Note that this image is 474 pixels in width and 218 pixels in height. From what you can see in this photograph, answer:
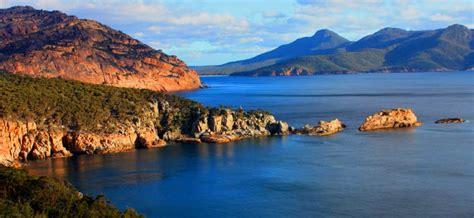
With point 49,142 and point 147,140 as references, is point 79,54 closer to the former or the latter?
point 147,140

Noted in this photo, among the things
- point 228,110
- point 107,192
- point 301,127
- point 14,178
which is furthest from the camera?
point 301,127

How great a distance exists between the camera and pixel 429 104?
121 metres

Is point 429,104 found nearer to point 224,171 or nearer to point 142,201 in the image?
point 224,171

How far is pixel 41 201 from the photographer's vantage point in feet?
115

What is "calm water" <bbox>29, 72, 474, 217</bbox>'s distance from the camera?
44.9m

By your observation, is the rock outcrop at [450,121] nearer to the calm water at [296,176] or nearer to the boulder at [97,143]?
the calm water at [296,176]

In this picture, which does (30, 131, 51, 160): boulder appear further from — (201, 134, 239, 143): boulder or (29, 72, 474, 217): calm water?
(201, 134, 239, 143): boulder

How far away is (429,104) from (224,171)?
72481 mm

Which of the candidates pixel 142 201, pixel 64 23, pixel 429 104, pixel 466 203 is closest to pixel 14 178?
pixel 142 201

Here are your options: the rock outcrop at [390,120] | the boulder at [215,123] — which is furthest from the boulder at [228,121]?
the rock outcrop at [390,120]

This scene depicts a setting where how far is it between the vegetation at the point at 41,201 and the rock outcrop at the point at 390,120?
52.7m

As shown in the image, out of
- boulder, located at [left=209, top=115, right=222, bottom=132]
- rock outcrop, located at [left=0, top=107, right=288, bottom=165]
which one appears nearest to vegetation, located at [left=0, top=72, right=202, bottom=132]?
rock outcrop, located at [left=0, top=107, right=288, bottom=165]

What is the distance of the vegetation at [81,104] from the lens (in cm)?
6694

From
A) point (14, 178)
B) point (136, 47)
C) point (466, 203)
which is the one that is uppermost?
point (136, 47)
